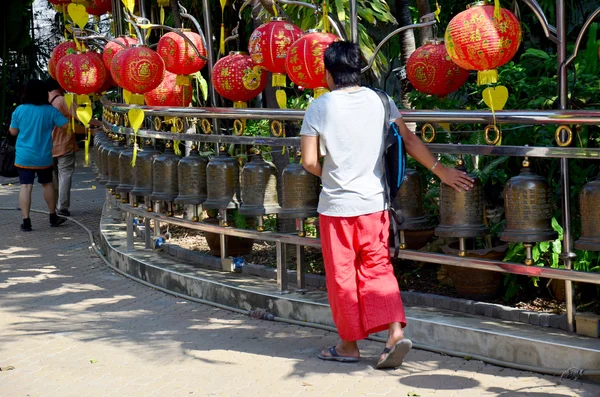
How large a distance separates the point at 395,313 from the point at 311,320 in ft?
3.39

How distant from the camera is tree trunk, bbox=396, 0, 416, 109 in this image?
24.8 ft

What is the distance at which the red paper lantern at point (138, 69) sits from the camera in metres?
7.08

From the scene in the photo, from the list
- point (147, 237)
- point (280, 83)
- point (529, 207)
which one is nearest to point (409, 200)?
point (529, 207)

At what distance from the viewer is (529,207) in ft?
15.8

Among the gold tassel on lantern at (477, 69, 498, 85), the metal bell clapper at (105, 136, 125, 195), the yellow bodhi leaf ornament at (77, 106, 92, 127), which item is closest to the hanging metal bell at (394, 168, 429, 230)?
the gold tassel on lantern at (477, 69, 498, 85)

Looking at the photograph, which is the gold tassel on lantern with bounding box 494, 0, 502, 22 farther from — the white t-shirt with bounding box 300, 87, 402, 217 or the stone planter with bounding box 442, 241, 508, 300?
the stone planter with bounding box 442, 241, 508, 300

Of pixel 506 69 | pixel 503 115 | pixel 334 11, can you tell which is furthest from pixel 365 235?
pixel 334 11

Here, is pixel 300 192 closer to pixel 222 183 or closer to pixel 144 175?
pixel 222 183

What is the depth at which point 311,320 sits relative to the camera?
578 cm

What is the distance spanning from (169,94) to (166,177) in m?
1.04

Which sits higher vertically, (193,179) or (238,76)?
(238,76)

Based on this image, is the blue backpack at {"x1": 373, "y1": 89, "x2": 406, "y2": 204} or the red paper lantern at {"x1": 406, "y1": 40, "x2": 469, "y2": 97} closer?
the blue backpack at {"x1": 373, "y1": 89, "x2": 406, "y2": 204}

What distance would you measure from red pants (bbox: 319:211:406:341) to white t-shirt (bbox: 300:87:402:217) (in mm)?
86

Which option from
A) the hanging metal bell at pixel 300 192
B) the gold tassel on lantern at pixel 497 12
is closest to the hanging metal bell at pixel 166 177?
the hanging metal bell at pixel 300 192
